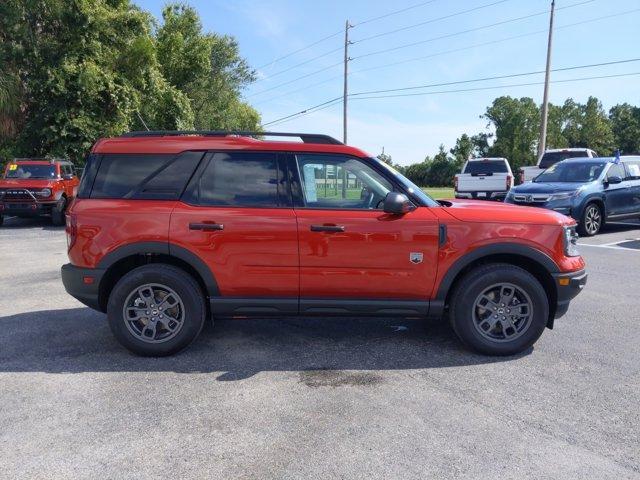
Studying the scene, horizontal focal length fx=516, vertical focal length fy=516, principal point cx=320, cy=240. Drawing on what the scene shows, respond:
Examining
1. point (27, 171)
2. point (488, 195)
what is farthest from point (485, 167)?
point (27, 171)

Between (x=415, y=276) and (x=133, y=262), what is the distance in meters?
2.48

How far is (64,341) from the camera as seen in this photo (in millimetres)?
4871

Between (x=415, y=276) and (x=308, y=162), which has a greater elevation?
(x=308, y=162)

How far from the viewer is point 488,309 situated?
14.6ft

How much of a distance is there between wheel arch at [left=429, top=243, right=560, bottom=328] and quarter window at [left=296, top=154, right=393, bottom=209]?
0.86m

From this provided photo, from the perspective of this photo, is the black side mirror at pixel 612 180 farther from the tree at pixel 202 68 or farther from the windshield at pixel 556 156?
the tree at pixel 202 68

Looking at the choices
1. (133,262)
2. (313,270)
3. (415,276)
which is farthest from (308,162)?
(133,262)

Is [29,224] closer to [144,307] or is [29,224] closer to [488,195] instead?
[144,307]

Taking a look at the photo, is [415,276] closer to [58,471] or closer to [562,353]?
[562,353]

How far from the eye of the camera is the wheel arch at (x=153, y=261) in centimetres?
434

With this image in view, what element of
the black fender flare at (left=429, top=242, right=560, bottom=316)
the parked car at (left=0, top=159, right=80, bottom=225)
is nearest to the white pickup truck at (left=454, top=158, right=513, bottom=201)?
the parked car at (left=0, top=159, right=80, bottom=225)

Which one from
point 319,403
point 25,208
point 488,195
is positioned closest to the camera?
point 319,403

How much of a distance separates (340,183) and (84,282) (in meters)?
2.35

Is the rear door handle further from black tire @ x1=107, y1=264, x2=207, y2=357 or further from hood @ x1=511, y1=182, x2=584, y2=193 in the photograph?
hood @ x1=511, y1=182, x2=584, y2=193
